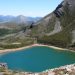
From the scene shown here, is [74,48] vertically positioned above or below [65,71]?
below

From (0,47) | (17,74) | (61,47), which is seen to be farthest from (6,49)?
(17,74)

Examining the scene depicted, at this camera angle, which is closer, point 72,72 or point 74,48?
point 72,72

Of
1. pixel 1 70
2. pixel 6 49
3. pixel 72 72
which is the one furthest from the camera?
pixel 6 49

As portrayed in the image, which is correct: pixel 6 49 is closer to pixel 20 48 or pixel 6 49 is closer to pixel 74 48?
pixel 20 48

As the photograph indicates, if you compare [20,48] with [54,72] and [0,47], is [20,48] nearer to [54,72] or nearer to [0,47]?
[0,47]

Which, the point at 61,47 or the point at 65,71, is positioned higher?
the point at 65,71

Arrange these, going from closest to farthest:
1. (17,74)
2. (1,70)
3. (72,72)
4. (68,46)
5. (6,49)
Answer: (72,72)
(1,70)
(17,74)
(6,49)
(68,46)

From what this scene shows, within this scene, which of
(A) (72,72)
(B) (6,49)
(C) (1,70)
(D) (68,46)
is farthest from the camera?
(D) (68,46)

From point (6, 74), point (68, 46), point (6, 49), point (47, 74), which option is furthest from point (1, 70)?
point (68, 46)

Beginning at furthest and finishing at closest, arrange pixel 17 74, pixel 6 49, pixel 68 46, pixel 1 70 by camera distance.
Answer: pixel 68 46, pixel 6 49, pixel 17 74, pixel 1 70
